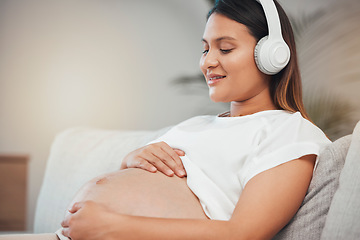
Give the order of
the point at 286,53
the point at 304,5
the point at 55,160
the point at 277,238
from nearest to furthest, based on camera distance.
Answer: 1. the point at 277,238
2. the point at 286,53
3. the point at 55,160
4. the point at 304,5

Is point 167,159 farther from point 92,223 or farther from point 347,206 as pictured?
point 347,206

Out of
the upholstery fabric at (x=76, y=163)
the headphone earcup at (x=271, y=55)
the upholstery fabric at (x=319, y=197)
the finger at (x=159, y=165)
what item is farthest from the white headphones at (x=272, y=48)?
the upholstery fabric at (x=76, y=163)

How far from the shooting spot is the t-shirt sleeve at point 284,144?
0.92m

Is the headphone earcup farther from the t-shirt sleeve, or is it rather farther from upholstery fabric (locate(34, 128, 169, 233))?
upholstery fabric (locate(34, 128, 169, 233))

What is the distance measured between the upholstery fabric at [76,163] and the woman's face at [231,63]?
45 cm

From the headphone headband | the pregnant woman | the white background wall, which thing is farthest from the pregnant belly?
the white background wall

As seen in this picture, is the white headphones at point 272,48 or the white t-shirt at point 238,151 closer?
the white t-shirt at point 238,151

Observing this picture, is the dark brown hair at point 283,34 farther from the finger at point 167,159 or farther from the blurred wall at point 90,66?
the blurred wall at point 90,66

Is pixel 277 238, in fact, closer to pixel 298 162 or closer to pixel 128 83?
pixel 298 162

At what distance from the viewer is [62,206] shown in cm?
165

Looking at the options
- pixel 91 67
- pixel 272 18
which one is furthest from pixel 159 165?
pixel 91 67

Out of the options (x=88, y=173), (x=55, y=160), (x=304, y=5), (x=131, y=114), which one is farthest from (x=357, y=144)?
(x=131, y=114)

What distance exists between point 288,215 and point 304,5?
2206 mm

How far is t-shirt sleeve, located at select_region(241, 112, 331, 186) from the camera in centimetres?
92
